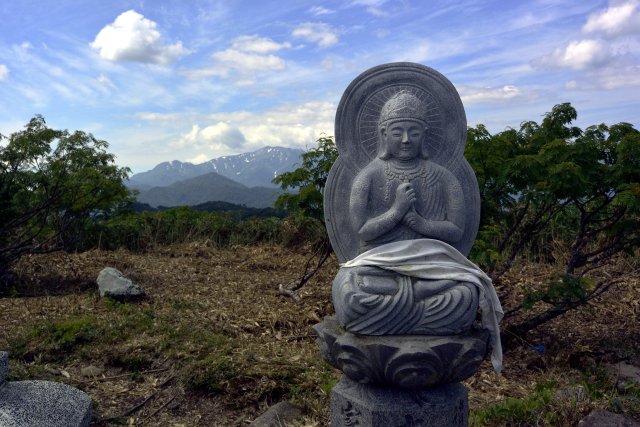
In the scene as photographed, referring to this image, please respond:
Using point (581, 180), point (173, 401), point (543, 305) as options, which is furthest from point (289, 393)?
point (543, 305)

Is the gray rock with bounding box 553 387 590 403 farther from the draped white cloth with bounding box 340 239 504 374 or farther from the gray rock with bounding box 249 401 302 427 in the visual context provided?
the gray rock with bounding box 249 401 302 427

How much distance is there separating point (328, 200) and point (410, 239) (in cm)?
77

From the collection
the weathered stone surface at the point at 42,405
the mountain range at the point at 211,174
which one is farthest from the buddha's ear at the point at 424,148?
the mountain range at the point at 211,174

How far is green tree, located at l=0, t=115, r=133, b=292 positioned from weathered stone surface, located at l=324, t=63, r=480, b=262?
5.07 meters

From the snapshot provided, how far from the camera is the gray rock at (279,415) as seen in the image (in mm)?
3553

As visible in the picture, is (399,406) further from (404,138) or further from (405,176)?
(404,138)

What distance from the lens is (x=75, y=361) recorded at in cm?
476

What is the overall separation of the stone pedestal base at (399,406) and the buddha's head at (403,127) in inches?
69.1

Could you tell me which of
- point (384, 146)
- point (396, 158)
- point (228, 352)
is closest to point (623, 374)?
point (396, 158)

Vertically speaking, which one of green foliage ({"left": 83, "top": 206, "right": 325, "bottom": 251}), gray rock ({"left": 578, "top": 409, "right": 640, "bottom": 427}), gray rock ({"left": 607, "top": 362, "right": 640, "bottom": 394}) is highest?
green foliage ({"left": 83, "top": 206, "right": 325, "bottom": 251})

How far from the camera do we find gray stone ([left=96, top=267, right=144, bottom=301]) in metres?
6.65

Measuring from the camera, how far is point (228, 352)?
472cm

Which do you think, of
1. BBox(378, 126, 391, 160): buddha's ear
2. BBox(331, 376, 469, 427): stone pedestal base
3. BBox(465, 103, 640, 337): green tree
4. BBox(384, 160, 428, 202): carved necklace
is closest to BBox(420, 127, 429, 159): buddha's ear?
BBox(384, 160, 428, 202): carved necklace

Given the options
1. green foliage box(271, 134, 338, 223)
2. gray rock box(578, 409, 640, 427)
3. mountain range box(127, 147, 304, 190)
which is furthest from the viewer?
mountain range box(127, 147, 304, 190)
